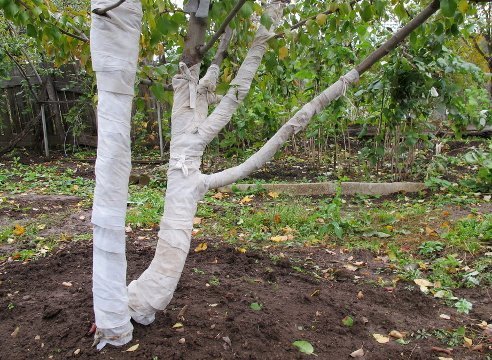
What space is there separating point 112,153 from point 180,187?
15.2 inches

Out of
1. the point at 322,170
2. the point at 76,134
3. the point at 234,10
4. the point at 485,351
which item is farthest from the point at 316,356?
the point at 76,134

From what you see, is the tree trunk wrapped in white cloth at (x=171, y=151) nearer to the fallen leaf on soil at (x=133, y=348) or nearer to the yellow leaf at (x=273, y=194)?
the fallen leaf on soil at (x=133, y=348)

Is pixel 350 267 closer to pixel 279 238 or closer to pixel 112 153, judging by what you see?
pixel 279 238

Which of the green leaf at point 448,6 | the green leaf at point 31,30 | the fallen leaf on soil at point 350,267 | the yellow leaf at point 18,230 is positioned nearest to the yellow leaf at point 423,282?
the fallen leaf on soil at point 350,267

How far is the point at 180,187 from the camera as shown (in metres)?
2.25

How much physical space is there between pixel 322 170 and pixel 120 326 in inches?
229

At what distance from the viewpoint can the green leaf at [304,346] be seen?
7.51 ft

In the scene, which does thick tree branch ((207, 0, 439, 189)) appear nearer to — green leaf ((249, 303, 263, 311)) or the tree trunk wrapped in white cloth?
the tree trunk wrapped in white cloth

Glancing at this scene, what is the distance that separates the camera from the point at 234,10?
2.03 m

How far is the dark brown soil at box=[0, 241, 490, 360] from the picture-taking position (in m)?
2.24

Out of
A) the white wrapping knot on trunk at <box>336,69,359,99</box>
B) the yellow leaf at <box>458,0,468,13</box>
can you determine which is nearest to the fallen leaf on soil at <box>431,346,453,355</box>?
the white wrapping knot on trunk at <box>336,69,359,99</box>

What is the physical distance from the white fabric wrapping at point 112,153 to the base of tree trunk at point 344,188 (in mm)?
4371

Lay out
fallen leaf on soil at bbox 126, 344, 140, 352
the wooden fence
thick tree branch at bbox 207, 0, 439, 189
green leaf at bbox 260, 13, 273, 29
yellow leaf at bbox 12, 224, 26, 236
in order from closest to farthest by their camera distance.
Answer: fallen leaf on soil at bbox 126, 344, 140, 352 < green leaf at bbox 260, 13, 273, 29 < thick tree branch at bbox 207, 0, 439, 189 < yellow leaf at bbox 12, 224, 26, 236 < the wooden fence

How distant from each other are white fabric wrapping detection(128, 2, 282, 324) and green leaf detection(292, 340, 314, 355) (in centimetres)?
69
